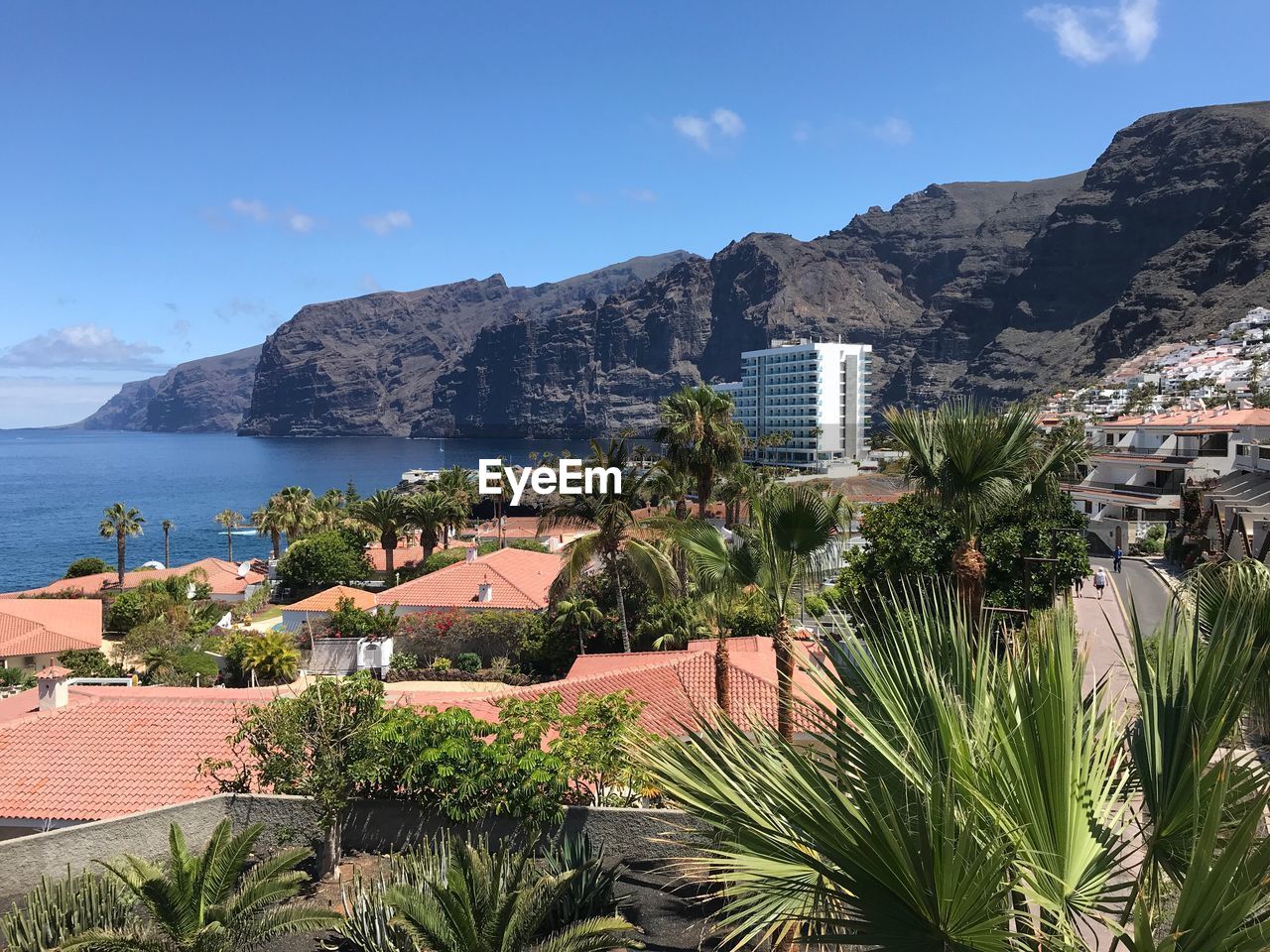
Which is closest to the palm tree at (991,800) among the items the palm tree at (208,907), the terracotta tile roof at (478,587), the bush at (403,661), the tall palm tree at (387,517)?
the palm tree at (208,907)

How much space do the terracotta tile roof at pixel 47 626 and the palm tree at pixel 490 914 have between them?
103 feet

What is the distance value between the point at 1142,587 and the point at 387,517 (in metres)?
35.9

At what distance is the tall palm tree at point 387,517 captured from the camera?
48.1 meters

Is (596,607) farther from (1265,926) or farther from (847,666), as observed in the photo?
(1265,926)

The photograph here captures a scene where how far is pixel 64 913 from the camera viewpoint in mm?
9055

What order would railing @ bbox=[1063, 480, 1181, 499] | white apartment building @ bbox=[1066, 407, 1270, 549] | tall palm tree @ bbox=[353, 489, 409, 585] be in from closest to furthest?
tall palm tree @ bbox=[353, 489, 409, 585] → white apartment building @ bbox=[1066, 407, 1270, 549] → railing @ bbox=[1063, 480, 1181, 499]

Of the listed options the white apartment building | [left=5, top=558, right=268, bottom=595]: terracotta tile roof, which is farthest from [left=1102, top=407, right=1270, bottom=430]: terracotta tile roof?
[left=5, top=558, right=268, bottom=595]: terracotta tile roof

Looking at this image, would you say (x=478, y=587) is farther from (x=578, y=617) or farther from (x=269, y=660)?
(x=269, y=660)

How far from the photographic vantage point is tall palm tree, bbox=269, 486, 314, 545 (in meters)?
57.4

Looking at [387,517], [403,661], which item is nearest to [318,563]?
[387,517]

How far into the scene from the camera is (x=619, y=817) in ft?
38.8

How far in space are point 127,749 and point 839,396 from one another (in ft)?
487

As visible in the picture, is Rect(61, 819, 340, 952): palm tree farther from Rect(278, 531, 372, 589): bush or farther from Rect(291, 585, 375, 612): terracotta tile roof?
Rect(278, 531, 372, 589): bush

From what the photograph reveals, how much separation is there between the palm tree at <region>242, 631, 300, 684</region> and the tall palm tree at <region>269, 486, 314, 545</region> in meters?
32.5
